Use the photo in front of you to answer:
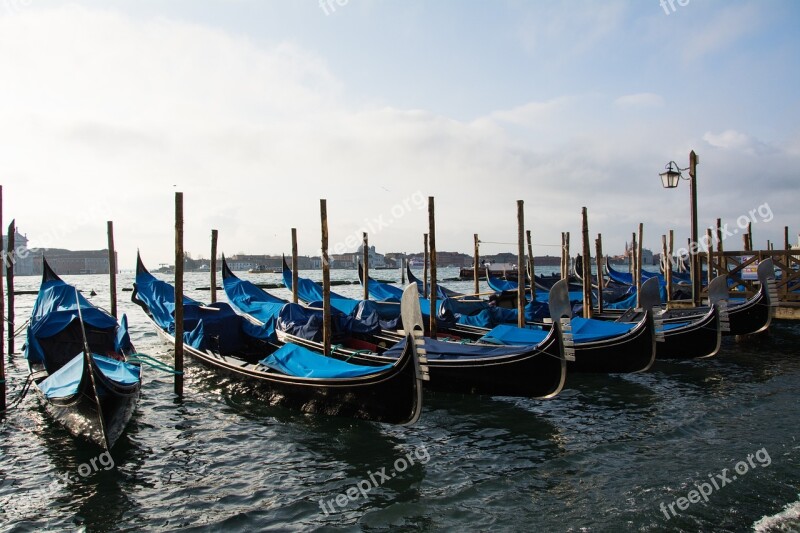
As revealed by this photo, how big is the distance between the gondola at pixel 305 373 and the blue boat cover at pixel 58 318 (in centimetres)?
121

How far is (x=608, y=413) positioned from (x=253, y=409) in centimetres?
463

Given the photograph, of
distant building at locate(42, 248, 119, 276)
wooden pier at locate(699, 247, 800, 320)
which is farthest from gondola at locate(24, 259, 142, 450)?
distant building at locate(42, 248, 119, 276)

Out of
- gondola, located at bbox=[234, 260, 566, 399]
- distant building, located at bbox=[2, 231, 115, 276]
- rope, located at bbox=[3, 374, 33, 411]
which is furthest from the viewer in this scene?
distant building, located at bbox=[2, 231, 115, 276]

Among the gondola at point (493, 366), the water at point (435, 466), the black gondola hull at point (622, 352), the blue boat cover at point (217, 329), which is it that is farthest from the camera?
the blue boat cover at point (217, 329)

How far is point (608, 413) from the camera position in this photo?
23.9ft

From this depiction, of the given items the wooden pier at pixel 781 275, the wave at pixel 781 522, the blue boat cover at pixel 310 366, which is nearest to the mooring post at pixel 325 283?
the blue boat cover at pixel 310 366

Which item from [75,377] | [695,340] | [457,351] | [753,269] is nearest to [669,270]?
[753,269]

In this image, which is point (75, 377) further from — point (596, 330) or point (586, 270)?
point (586, 270)

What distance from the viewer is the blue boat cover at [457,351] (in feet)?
24.7

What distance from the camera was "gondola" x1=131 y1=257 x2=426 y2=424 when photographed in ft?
19.8

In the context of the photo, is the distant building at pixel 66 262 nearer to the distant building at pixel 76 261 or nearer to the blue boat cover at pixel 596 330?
the distant building at pixel 76 261

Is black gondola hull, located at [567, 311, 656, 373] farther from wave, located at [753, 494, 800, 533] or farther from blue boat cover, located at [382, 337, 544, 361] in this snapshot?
wave, located at [753, 494, 800, 533]

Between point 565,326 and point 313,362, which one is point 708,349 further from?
point 313,362

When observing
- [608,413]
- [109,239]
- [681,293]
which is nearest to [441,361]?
[608,413]
